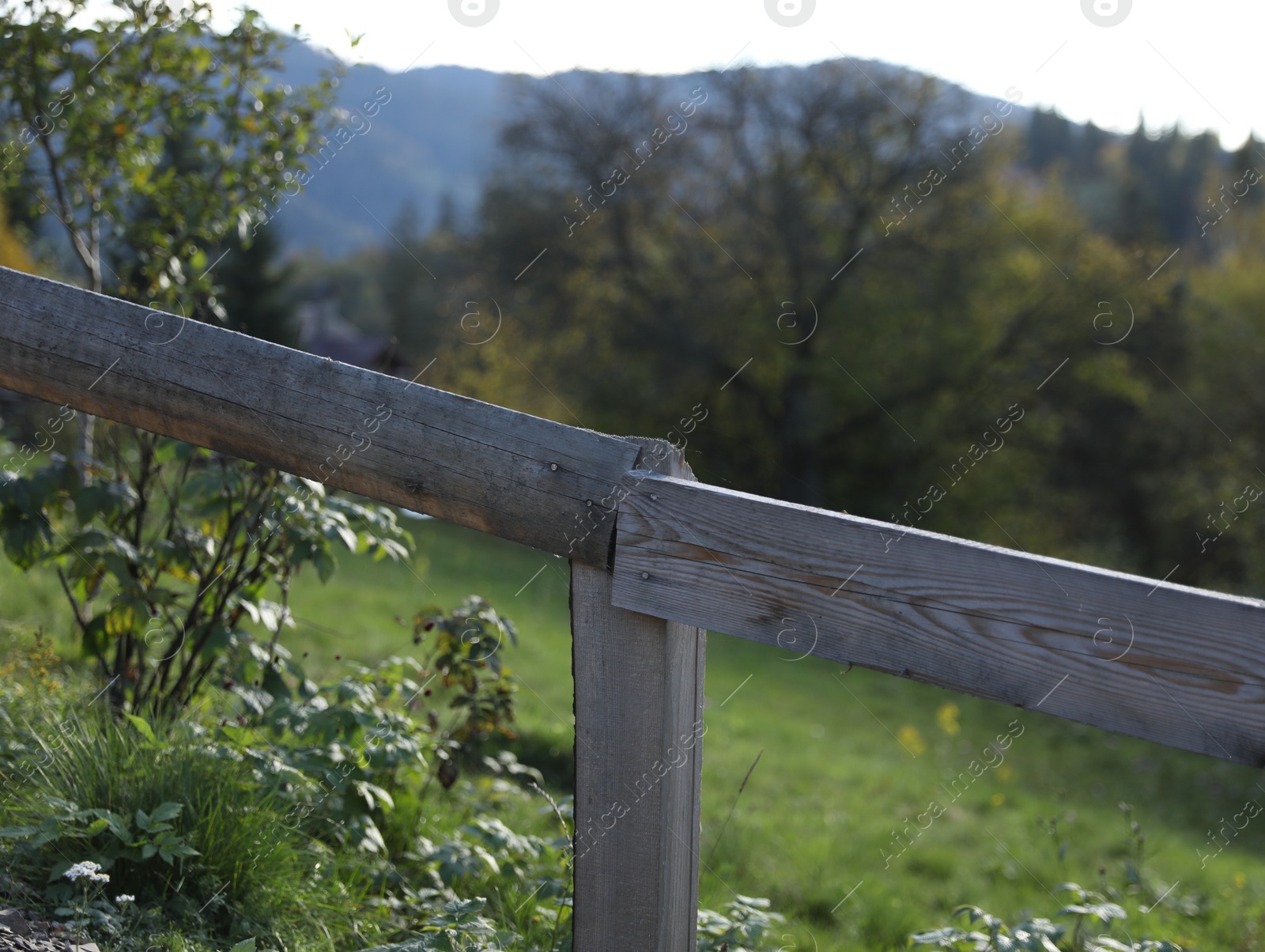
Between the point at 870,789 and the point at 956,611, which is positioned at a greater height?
the point at 870,789

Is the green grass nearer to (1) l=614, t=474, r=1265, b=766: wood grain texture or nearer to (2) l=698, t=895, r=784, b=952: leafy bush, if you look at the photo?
(2) l=698, t=895, r=784, b=952: leafy bush

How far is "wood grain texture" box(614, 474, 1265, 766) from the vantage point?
121 cm

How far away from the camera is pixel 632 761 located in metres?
1.65

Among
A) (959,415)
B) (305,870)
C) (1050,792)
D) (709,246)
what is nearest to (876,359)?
(959,415)

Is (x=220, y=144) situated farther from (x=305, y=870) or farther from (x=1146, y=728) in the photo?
(x=1146, y=728)

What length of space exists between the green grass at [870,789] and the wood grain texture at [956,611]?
Result: 1336 millimetres

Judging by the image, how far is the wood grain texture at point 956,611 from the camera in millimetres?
1205

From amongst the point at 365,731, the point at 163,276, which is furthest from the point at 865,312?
the point at 365,731

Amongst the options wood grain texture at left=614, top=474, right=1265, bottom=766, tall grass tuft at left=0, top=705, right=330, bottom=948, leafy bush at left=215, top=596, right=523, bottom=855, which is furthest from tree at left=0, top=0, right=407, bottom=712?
wood grain texture at left=614, top=474, right=1265, bottom=766

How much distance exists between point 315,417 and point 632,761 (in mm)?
848

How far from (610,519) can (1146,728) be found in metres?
0.83

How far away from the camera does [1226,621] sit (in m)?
1.19

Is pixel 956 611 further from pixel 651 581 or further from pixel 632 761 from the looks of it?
pixel 632 761

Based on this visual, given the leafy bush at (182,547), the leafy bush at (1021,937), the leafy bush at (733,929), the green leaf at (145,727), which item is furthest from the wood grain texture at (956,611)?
the leafy bush at (182,547)
